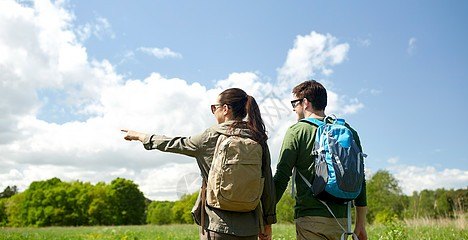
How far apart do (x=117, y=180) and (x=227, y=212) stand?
8487 centimetres

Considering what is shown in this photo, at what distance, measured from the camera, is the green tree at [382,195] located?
2518 inches

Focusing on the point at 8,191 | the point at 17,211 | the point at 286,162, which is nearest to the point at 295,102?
the point at 286,162

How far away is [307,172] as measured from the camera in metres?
4.10

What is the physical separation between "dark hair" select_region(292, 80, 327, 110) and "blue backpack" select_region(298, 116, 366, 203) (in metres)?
0.24

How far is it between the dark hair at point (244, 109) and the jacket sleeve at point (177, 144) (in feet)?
1.14

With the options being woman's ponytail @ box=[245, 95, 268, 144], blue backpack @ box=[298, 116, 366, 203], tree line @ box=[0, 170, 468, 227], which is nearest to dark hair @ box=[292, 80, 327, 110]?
blue backpack @ box=[298, 116, 366, 203]

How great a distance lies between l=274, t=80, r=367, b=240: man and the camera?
400 cm

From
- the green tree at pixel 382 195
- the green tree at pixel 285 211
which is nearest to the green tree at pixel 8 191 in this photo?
the green tree at pixel 285 211

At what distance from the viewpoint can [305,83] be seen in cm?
435

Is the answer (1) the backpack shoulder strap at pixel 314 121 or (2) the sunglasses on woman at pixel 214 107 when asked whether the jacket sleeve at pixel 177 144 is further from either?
(1) the backpack shoulder strap at pixel 314 121

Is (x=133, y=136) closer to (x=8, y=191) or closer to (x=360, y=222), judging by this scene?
(x=360, y=222)

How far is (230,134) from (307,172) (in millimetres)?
804

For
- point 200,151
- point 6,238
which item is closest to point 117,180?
point 6,238

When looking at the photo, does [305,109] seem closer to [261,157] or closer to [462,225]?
[261,157]
